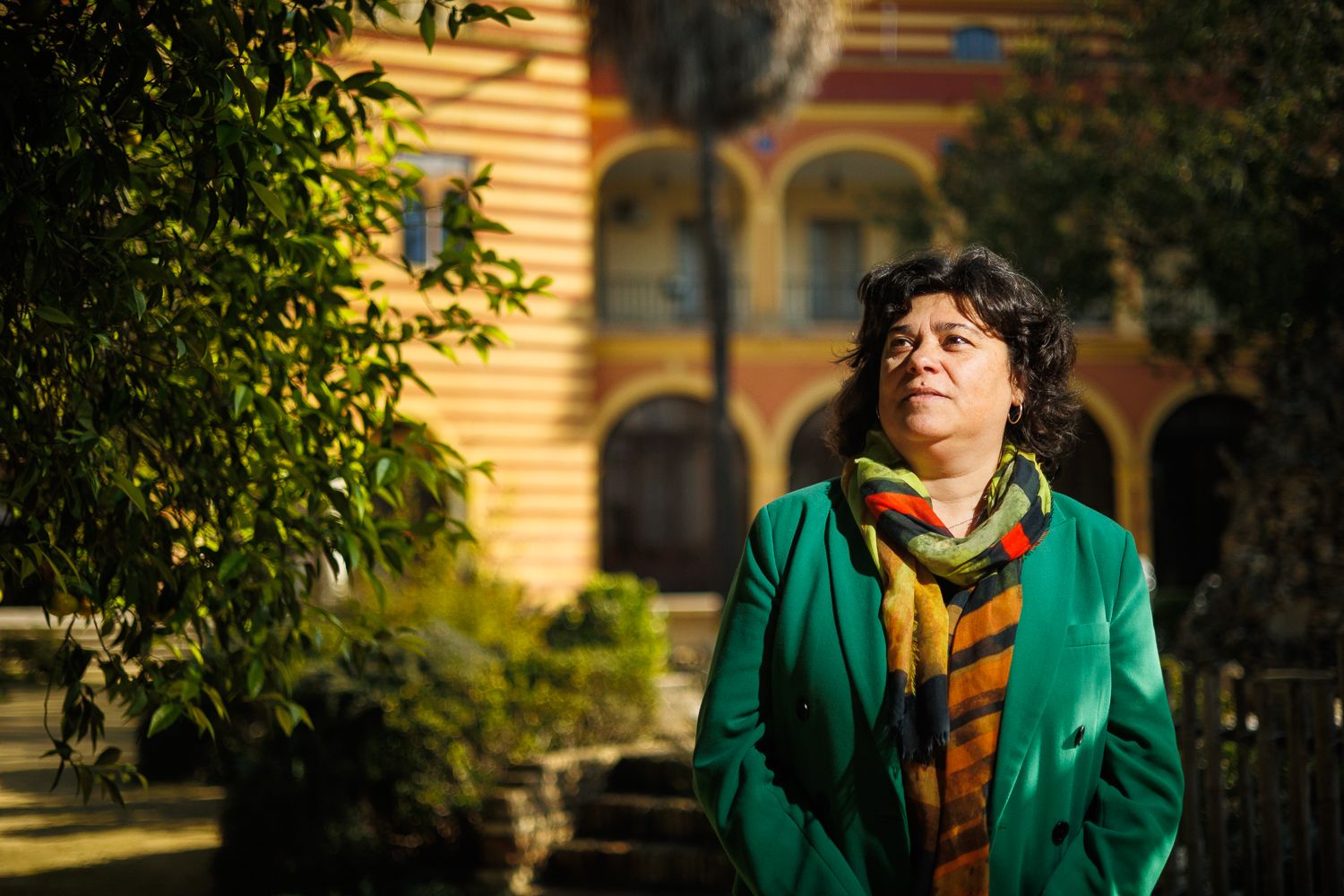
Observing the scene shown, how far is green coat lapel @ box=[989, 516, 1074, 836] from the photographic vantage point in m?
2.46

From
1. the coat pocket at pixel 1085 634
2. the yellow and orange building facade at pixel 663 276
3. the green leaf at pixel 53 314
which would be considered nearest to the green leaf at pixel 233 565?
the green leaf at pixel 53 314

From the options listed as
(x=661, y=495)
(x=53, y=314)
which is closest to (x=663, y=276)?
(x=661, y=495)

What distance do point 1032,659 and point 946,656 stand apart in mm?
154

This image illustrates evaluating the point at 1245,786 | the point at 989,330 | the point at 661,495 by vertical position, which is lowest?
the point at 1245,786

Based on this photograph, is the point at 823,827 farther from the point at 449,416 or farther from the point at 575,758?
the point at 449,416

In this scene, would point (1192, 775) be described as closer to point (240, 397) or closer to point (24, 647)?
point (240, 397)

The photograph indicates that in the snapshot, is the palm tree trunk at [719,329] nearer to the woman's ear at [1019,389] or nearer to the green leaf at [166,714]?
the green leaf at [166,714]

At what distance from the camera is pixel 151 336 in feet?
11.5

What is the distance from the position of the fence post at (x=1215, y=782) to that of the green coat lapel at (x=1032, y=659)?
10.2ft

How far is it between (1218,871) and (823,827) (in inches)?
142

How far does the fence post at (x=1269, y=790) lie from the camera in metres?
5.18

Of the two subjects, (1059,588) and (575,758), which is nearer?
(1059,588)

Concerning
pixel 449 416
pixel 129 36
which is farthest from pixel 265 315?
pixel 449 416

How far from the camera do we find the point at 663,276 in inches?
1019
